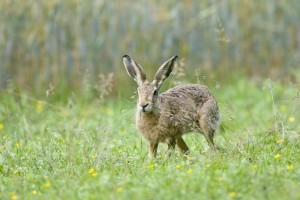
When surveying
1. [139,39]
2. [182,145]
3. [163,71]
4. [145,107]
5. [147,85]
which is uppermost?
[139,39]

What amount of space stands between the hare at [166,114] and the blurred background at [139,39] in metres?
4.56

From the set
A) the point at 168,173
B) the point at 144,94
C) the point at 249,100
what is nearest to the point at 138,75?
the point at 144,94

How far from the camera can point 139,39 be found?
14055mm

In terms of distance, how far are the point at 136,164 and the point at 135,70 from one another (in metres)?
1.24

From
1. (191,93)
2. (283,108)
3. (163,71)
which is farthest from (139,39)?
(163,71)

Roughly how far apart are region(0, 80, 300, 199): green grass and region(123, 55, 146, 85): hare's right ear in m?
0.53

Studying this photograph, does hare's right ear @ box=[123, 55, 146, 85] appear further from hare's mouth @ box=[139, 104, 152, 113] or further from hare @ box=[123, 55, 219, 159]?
hare's mouth @ box=[139, 104, 152, 113]

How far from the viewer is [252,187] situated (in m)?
6.16

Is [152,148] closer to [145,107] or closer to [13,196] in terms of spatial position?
[145,107]

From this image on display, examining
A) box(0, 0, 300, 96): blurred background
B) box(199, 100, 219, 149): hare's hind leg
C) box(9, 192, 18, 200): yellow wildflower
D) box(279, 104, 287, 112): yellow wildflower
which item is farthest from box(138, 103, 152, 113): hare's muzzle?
box(0, 0, 300, 96): blurred background

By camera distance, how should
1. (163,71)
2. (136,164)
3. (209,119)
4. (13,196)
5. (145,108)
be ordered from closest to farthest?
(13,196) → (136,164) → (145,108) → (163,71) → (209,119)

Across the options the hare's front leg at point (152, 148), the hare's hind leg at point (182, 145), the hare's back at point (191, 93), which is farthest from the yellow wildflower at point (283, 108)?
the hare's front leg at point (152, 148)

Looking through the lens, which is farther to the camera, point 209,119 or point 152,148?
point 209,119

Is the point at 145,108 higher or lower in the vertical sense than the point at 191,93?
lower
